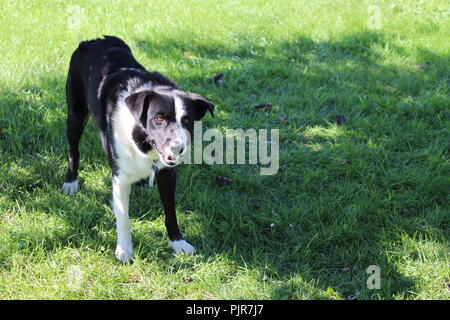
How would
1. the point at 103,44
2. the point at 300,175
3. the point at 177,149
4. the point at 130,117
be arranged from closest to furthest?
the point at 177,149, the point at 130,117, the point at 103,44, the point at 300,175

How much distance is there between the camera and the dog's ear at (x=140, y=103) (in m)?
2.80

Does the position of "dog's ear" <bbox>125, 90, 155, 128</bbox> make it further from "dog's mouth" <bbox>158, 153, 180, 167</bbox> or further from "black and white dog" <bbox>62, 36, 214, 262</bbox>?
"dog's mouth" <bbox>158, 153, 180, 167</bbox>

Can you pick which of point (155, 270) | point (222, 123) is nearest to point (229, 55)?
point (222, 123)

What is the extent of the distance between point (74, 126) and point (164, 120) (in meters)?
1.25

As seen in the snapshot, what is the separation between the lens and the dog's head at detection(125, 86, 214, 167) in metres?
2.78

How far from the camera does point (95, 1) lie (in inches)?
273

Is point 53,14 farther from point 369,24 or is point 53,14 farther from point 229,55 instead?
point 369,24

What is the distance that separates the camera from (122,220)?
10.5 feet

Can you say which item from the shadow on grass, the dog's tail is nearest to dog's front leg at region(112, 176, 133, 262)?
the shadow on grass

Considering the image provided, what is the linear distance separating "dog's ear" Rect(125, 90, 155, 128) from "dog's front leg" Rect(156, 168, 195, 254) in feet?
1.46

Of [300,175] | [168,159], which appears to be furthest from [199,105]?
[300,175]

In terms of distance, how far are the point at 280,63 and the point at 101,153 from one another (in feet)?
8.06

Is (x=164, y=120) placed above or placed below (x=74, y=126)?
above

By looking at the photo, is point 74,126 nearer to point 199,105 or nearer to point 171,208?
point 171,208
